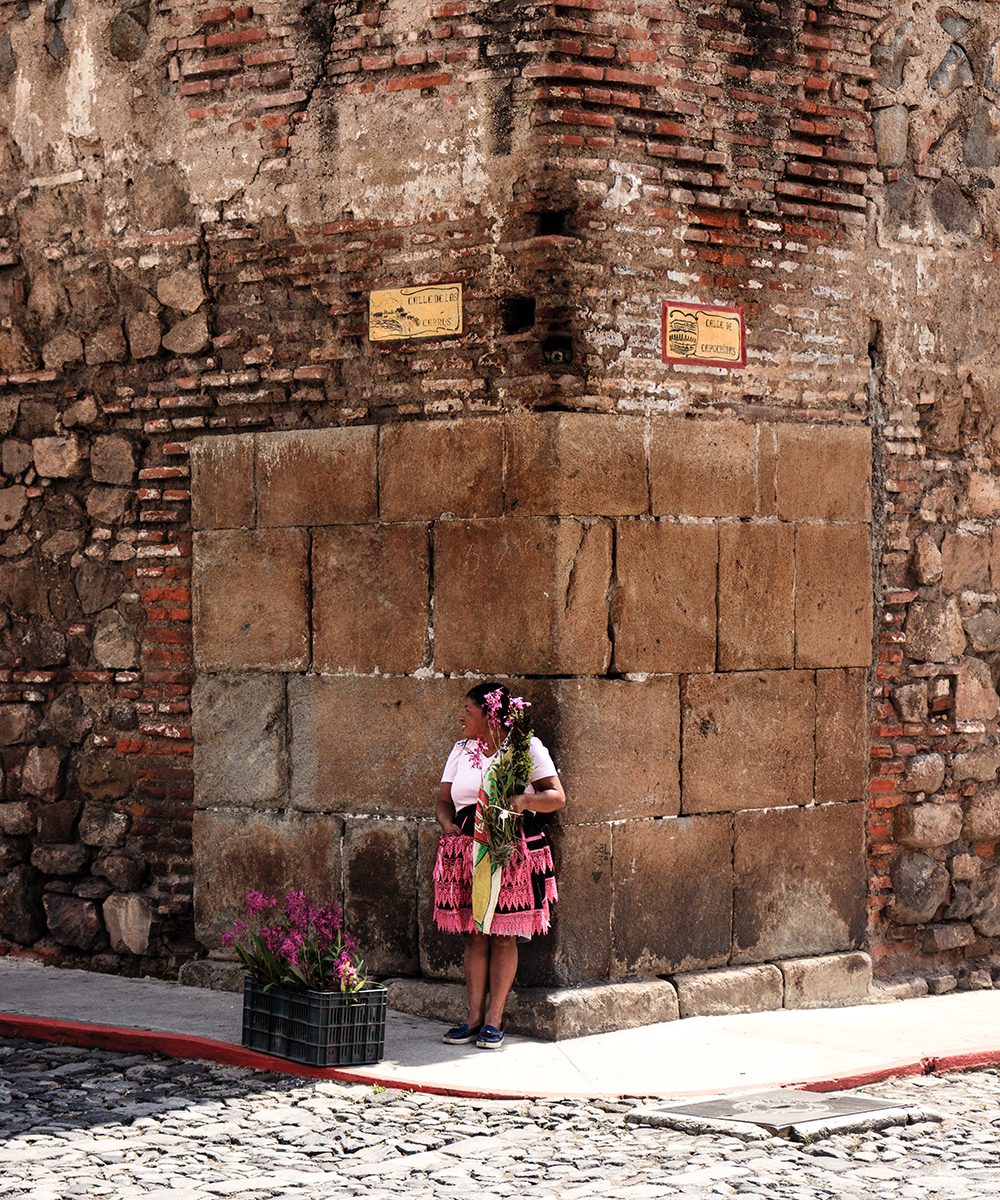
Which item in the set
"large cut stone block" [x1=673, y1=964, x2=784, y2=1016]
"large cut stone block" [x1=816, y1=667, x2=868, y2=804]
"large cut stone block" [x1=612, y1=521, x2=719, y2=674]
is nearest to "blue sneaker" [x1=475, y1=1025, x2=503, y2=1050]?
"large cut stone block" [x1=673, y1=964, x2=784, y2=1016]

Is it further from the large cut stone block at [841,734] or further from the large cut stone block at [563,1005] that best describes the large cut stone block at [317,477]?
the large cut stone block at [841,734]

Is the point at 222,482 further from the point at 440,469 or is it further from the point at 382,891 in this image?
the point at 382,891

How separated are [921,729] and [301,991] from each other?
3.35 metres

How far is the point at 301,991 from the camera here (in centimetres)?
739

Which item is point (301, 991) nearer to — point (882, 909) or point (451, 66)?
point (882, 909)

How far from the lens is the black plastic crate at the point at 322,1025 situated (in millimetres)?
7301

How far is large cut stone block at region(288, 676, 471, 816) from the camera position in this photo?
828 centimetres

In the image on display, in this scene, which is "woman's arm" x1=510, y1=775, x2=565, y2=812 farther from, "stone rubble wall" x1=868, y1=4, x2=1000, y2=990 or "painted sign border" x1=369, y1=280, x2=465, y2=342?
"stone rubble wall" x1=868, y1=4, x2=1000, y2=990

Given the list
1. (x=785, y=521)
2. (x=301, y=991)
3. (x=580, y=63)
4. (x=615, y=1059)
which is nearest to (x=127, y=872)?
(x=301, y=991)

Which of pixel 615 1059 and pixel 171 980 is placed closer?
pixel 615 1059

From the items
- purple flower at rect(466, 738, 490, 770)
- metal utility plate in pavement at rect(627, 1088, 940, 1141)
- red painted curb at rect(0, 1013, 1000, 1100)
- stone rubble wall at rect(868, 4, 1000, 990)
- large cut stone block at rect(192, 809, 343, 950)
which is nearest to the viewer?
metal utility plate in pavement at rect(627, 1088, 940, 1141)

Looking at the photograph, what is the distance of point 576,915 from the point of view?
7.99 m

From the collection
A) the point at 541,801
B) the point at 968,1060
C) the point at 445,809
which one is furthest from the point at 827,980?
the point at 445,809

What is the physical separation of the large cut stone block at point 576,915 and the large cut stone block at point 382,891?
0.57m
